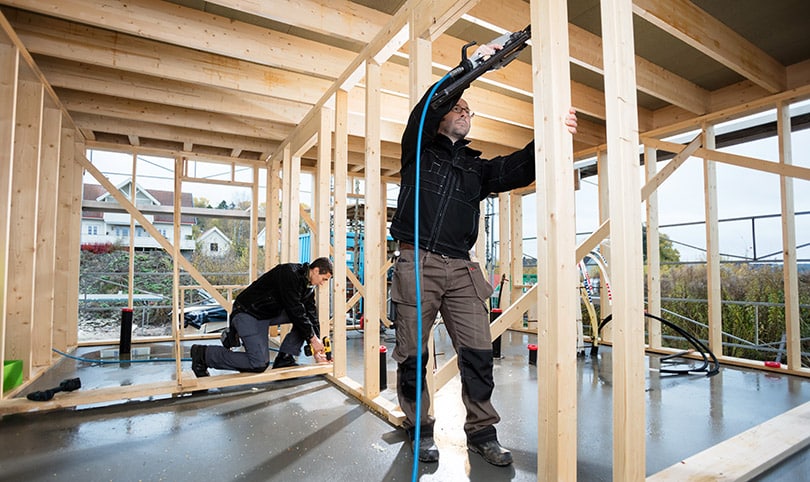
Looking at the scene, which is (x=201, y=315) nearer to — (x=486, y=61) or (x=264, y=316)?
(x=264, y=316)

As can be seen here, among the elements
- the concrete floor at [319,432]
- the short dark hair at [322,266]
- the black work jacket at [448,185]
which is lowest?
the concrete floor at [319,432]

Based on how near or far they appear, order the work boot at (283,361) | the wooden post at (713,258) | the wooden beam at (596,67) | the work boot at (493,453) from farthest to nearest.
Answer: the wooden post at (713,258), the work boot at (283,361), the wooden beam at (596,67), the work boot at (493,453)

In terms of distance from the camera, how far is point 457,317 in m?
1.87

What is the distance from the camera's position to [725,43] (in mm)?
3141

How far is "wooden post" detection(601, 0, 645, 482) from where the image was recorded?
1.32 m

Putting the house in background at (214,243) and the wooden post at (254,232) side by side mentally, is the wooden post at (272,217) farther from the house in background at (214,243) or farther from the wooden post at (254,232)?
the house in background at (214,243)

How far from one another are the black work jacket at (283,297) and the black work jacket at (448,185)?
136 cm

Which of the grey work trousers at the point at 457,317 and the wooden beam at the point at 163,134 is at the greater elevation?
the wooden beam at the point at 163,134

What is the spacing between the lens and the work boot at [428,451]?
70.6 inches

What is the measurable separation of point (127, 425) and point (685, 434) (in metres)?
2.95

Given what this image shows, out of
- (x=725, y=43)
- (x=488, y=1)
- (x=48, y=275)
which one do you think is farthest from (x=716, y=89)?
(x=48, y=275)

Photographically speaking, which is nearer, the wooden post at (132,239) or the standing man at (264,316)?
the standing man at (264,316)

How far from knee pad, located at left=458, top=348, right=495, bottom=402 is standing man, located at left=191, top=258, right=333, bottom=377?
148 cm

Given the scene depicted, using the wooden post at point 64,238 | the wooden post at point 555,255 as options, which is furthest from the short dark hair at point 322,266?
the wooden post at point 64,238
